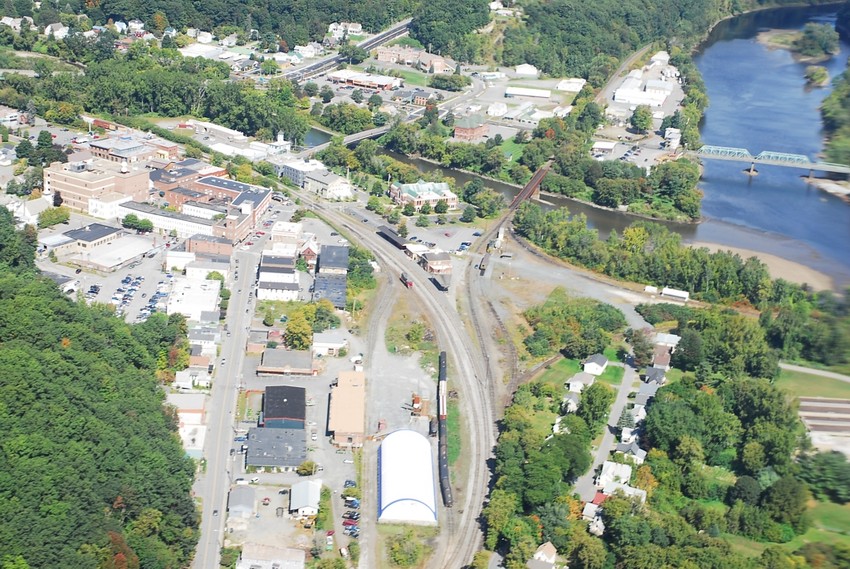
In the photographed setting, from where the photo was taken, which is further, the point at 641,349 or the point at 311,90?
the point at 311,90

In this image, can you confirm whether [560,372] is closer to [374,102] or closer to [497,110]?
[497,110]

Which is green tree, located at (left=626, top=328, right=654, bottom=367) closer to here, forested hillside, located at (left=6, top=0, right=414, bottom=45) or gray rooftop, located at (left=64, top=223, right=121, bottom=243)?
gray rooftop, located at (left=64, top=223, right=121, bottom=243)

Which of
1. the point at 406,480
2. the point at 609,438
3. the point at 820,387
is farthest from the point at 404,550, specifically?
the point at 820,387

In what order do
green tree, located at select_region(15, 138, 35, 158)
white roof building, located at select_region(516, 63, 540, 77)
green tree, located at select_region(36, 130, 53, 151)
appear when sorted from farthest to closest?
white roof building, located at select_region(516, 63, 540, 77) < green tree, located at select_region(36, 130, 53, 151) < green tree, located at select_region(15, 138, 35, 158)

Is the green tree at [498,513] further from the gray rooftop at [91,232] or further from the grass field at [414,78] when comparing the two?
the grass field at [414,78]

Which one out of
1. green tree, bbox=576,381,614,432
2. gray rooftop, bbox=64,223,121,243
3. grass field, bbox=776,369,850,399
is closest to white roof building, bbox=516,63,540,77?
gray rooftop, bbox=64,223,121,243

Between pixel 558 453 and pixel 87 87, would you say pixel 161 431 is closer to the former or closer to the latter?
pixel 558 453
